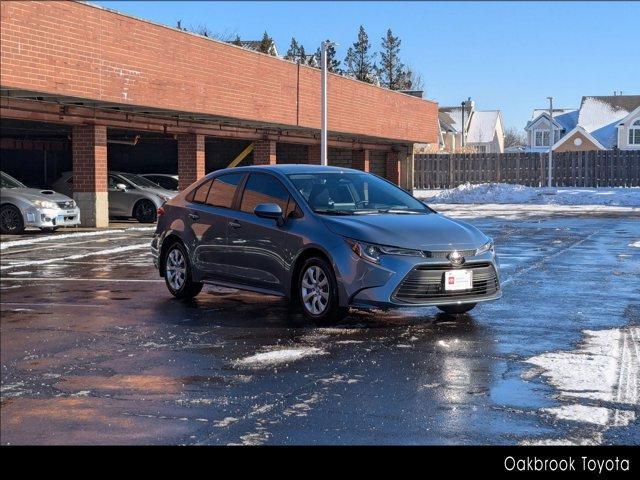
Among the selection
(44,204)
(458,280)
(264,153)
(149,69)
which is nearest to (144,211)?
(149,69)

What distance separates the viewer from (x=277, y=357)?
7883 mm

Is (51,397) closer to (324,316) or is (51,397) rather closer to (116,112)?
(324,316)

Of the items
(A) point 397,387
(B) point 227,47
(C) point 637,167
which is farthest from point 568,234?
(C) point 637,167

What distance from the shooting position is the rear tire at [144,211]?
87.8ft

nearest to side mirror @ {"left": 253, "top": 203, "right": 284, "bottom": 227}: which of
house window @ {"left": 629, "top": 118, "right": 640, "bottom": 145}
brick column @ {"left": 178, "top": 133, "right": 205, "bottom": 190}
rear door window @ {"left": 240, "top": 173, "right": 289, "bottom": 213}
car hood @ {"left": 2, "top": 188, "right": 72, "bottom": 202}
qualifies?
rear door window @ {"left": 240, "top": 173, "right": 289, "bottom": 213}

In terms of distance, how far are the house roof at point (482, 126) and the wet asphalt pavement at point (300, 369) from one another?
338ft

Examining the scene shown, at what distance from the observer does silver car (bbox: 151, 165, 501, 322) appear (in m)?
9.07

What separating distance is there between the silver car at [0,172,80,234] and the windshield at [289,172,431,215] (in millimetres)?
12936

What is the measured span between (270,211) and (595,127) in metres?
83.5

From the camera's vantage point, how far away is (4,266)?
15.2m

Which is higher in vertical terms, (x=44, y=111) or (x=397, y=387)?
(x=44, y=111)

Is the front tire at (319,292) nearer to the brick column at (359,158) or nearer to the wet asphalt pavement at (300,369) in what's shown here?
the wet asphalt pavement at (300,369)

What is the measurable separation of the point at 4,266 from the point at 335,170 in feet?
23.0

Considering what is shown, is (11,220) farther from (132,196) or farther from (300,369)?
(300,369)
